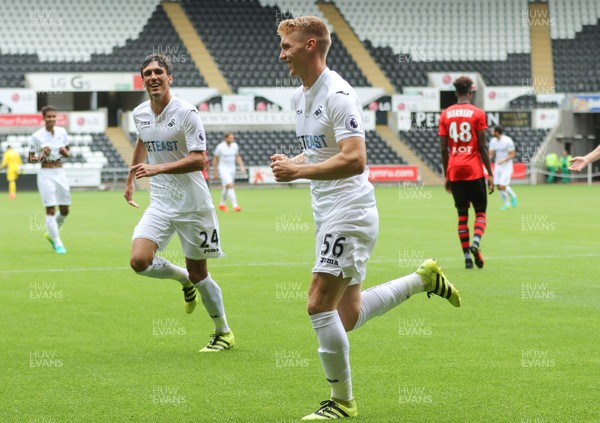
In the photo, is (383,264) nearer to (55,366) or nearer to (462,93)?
(462,93)

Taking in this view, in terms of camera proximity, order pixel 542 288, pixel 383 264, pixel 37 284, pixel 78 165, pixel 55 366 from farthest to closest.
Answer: pixel 78 165
pixel 383 264
pixel 37 284
pixel 542 288
pixel 55 366

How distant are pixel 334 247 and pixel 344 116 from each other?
709mm

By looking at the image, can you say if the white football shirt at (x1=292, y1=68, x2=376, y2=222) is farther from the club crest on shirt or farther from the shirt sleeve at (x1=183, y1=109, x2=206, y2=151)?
the shirt sleeve at (x1=183, y1=109, x2=206, y2=151)

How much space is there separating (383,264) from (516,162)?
3451 centimetres

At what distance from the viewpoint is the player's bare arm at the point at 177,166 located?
7.61 metres

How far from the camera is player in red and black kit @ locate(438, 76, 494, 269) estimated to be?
1312 cm

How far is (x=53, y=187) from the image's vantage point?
16.2m

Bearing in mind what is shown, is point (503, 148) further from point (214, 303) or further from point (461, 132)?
point (214, 303)

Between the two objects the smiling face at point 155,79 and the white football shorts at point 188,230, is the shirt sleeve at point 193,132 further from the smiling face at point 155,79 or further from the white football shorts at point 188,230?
the white football shorts at point 188,230

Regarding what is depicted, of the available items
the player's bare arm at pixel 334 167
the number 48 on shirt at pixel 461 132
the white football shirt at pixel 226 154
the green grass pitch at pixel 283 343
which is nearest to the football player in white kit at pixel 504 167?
the white football shirt at pixel 226 154

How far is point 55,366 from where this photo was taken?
726 cm

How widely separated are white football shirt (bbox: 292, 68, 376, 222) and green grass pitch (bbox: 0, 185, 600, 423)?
1.18m

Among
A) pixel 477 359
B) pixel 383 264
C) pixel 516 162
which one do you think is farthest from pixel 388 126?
pixel 477 359

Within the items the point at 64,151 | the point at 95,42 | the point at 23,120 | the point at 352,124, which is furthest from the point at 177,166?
the point at 95,42
